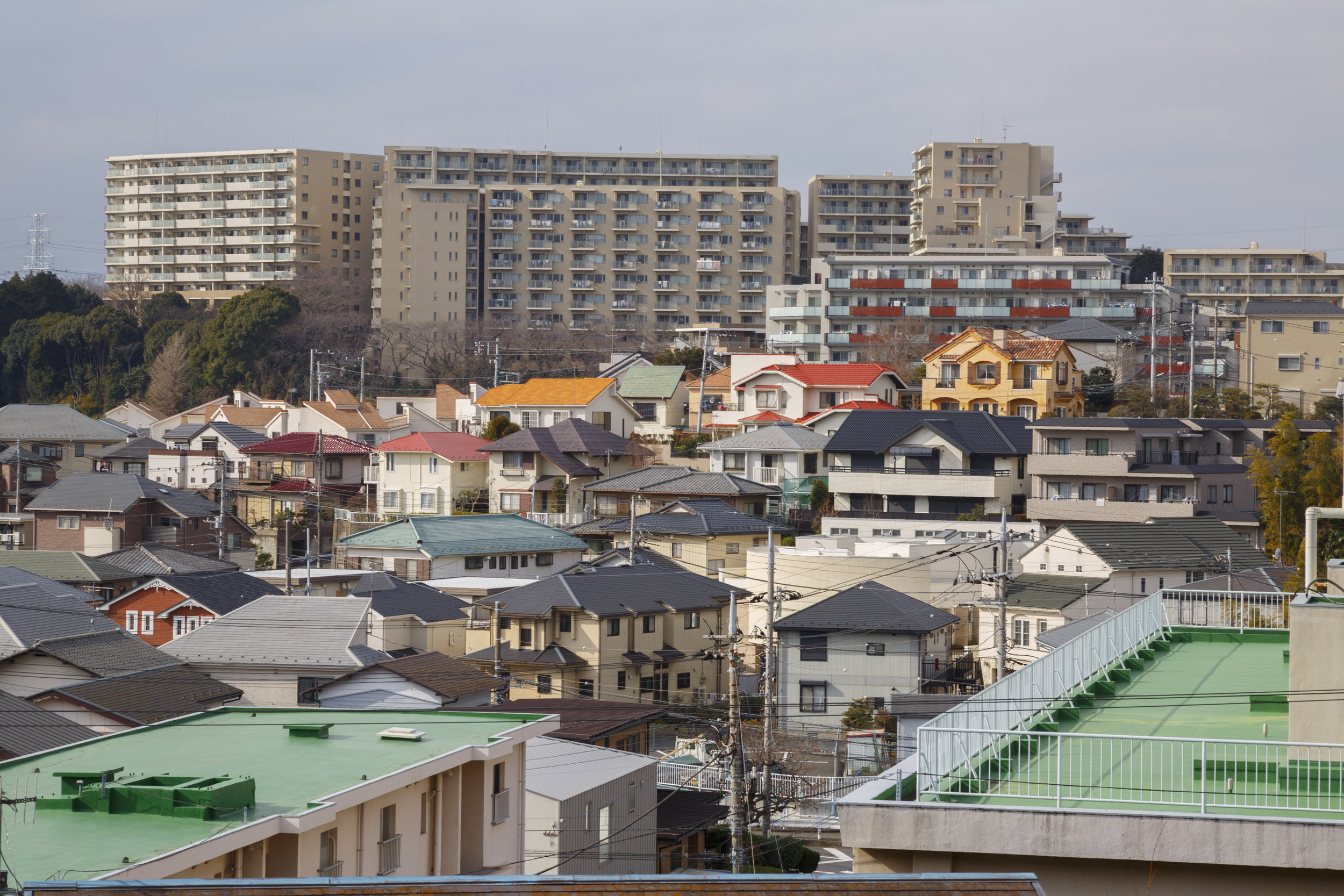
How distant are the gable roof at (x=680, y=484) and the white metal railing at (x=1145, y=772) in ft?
116

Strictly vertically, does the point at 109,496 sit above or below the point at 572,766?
above

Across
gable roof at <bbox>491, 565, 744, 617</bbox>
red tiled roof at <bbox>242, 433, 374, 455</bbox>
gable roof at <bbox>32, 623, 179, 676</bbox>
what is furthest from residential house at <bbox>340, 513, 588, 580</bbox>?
gable roof at <bbox>32, 623, 179, 676</bbox>

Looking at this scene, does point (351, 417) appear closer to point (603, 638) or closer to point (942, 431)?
point (942, 431)

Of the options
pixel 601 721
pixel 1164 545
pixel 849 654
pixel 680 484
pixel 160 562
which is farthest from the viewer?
pixel 680 484

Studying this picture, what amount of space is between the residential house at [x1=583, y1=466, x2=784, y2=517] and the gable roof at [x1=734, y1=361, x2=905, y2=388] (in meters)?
6.79

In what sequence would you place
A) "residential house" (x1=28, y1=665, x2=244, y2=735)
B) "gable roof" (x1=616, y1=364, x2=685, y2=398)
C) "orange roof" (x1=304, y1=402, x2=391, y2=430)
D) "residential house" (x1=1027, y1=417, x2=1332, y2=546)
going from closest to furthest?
"residential house" (x1=28, y1=665, x2=244, y2=735)
"residential house" (x1=1027, y1=417, x2=1332, y2=546)
"orange roof" (x1=304, y1=402, x2=391, y2=430)
"gable roof" (x1=616, y1=364, x2=685, y2=398)

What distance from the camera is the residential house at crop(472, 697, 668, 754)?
2094 centimetres

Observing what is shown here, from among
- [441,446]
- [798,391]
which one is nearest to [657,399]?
[798,391]

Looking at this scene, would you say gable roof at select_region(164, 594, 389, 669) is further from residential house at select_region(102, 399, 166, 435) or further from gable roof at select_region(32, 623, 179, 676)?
residential house at select_region(102, 399, 166, 435)

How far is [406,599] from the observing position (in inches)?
1169

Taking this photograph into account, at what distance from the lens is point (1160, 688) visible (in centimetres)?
825

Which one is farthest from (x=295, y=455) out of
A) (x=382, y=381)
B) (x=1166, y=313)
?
(x=1166, y=313)

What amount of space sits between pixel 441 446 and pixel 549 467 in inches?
168

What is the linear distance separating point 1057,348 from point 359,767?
37.9 metres
